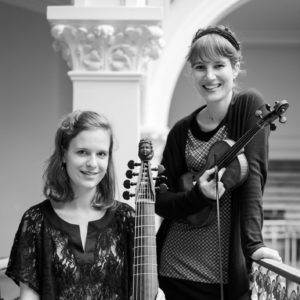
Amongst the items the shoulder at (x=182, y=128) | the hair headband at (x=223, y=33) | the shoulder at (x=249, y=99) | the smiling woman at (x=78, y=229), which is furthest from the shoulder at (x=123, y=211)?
the hair headband at (x=223, y=33)

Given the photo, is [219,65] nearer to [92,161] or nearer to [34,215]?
[92,161]

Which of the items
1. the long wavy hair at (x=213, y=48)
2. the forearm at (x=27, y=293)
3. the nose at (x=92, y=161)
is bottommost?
the forearm at (x=27, y=293)

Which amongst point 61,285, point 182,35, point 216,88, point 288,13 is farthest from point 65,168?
point 288,13

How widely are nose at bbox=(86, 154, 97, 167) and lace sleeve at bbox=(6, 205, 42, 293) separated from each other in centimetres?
22

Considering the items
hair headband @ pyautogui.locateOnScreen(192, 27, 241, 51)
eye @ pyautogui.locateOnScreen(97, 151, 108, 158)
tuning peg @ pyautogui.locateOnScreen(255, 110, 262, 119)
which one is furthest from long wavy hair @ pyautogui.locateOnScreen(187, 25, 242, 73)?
eye @ pyautogui.locateOnScreen(97, 151, 108, 158)

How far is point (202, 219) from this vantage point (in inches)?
104

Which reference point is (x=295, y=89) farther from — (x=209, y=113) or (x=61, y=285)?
(x=61, y=285)

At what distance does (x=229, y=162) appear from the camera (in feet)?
8.25

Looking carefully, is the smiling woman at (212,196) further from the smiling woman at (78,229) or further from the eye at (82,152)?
the eye at (82,152)

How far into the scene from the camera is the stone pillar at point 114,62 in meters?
3.55

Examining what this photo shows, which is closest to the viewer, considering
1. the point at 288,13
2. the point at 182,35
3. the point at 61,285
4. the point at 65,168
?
the point at 61,285

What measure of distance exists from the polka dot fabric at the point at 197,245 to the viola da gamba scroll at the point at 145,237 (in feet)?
0.97

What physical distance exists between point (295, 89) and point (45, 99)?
3.16 m

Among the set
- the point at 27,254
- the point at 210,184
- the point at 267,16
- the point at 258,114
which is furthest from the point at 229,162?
the point at 267,16
